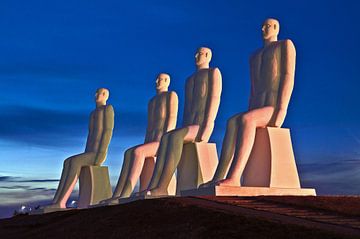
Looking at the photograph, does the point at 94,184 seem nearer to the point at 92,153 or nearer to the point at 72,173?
the point at 72,173

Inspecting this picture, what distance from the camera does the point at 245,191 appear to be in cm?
1666

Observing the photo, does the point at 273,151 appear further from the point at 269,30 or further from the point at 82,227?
the point at 82,227

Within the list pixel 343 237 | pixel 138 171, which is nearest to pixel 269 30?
pixel 138 171

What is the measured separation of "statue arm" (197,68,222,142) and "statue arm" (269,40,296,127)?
2584mm

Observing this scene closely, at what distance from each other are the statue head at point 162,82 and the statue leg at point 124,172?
2760mm

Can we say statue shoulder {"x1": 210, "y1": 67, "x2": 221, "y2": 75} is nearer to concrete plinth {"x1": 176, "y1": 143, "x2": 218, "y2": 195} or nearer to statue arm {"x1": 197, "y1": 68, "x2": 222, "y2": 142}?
statue arm {"x1": 197, "y1": 68, "x2": 222, "y2": 142}

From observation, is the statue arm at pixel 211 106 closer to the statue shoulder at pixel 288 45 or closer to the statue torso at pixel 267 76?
the statue torso at pixel 267 76

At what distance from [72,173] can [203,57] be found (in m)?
7.70

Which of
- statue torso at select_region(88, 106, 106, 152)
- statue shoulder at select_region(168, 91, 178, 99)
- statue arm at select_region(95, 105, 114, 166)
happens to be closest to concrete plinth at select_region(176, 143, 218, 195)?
statue shoulder at select_region(168, 91, 178, 99)

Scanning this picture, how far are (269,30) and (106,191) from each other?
10.6 m

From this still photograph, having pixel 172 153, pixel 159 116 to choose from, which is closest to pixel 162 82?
pixel 159 116

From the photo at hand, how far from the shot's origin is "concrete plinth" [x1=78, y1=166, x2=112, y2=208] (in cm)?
2461

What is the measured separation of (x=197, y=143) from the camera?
20375 millimetres

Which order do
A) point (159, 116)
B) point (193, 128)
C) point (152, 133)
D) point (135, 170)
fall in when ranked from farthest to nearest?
1. point (152, 133)
2. point (159, 116)
3. point (135, 170)
4. point (193, 128)
